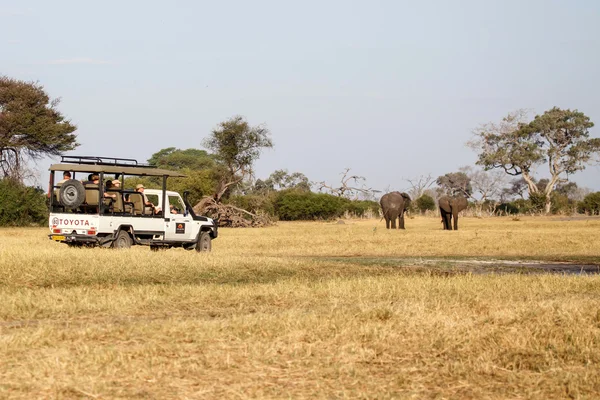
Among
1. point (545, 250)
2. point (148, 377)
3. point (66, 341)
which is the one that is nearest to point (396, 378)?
point (148, 377)

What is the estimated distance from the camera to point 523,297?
14.1 meters

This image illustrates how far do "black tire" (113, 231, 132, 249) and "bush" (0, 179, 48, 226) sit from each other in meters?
26.9

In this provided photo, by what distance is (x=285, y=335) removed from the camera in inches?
387

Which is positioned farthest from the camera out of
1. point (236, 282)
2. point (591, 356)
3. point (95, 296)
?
point (236, 282)

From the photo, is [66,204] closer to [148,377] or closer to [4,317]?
[4,317]

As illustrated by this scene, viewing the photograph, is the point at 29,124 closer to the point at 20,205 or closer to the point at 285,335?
the point at 20,205

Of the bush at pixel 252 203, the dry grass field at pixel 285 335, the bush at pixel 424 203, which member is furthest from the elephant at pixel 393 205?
the bush at pixel 424 203

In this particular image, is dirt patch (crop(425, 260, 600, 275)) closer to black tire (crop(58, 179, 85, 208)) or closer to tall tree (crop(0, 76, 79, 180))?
black tire (crop(58, 179, 85, 208))

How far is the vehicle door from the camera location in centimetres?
2436

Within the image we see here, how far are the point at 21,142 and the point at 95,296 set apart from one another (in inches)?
1666

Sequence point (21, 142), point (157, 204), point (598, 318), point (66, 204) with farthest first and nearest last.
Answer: point (21, 142)
point (157, 204)
point (66, 204)
point (598, 318)

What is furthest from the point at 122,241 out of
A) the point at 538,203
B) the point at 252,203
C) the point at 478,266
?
the point at 538,203

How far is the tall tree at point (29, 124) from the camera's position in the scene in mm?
52366

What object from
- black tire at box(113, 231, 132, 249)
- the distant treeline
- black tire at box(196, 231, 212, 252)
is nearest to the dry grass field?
black tire at box(113, 231, 132, 249)
